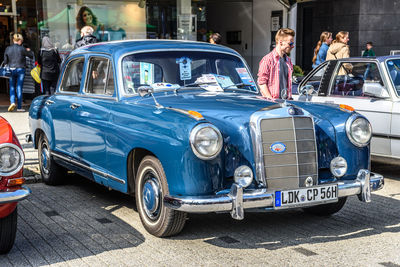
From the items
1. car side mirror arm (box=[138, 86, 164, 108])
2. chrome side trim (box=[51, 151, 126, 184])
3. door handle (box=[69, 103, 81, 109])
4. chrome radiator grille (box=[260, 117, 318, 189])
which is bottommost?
chrome side trim (box=[51, 151, 126, 184])

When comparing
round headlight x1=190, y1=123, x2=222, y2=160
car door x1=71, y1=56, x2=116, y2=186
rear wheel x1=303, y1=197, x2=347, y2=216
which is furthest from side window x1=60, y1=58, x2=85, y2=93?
rear wheel x1=303, y1=197, x2=347, y2=216

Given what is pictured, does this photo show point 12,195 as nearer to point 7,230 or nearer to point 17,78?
point 7,230

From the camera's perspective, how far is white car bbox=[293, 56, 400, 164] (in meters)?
6.99

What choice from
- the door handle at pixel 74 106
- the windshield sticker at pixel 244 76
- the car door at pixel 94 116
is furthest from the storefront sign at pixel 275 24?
the door handle at pixel 74 106

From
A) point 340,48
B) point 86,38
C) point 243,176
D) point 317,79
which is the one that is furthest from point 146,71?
point 340,48

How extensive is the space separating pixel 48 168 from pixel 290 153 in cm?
365

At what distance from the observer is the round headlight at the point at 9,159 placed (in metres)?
4.16

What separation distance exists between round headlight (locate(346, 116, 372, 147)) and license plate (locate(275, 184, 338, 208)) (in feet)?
1.79

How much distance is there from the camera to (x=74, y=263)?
4.29 meters

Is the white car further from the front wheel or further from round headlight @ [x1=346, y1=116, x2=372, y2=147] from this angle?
the front wheel

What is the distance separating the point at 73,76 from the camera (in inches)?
263

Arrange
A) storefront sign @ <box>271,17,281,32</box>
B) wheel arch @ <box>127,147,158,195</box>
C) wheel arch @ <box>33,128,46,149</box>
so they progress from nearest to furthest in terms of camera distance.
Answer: wheel arch @ <box>127,147,158,195</box> → wheel arch @ <box>33,128,46,149</box> → storefront sign @ <box>271,17,281,32</box>

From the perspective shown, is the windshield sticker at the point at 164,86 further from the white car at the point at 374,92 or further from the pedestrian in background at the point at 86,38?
the pedestrian in background at the point at 86,38

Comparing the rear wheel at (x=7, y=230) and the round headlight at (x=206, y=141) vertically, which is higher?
the round headlight at (x=206, y=141)
